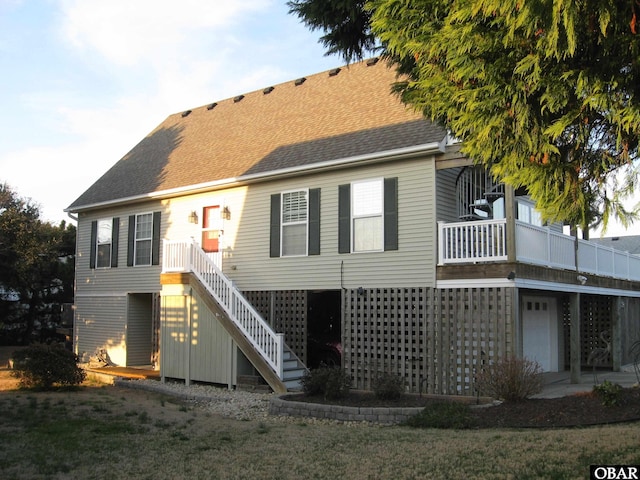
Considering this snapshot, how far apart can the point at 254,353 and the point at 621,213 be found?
8913 mm

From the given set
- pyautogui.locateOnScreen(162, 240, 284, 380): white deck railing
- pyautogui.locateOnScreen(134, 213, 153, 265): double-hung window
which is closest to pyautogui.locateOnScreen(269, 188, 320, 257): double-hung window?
pyautogui.locateOnScreen(162, 240, 284, 380): white deck railing

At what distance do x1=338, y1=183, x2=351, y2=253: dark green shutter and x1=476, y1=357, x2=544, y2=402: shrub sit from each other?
467 cm

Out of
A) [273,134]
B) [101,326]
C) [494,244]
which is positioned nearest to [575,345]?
[494,244]

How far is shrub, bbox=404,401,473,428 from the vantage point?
9203mm

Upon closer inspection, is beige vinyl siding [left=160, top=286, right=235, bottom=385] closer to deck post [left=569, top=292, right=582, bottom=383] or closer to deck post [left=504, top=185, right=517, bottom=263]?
deck post [left=504, top=185, right=517, bottom=263]

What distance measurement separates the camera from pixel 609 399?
9.16 metres

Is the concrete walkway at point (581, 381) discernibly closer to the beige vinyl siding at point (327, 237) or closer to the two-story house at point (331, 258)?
the two-story house at point (331, 258)

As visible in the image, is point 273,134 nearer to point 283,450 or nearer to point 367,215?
point 367,215

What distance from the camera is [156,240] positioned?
18.2 m

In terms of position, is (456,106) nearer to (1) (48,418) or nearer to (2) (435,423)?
(2) (435,423)

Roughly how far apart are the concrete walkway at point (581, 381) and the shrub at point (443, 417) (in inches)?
114

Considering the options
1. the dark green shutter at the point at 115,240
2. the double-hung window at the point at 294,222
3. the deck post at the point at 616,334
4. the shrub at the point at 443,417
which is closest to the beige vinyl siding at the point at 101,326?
the dark green shutter at the point at 115,240

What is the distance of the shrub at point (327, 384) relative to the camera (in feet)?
37.4

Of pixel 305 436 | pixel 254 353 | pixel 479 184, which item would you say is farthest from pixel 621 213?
pixel 254 353
